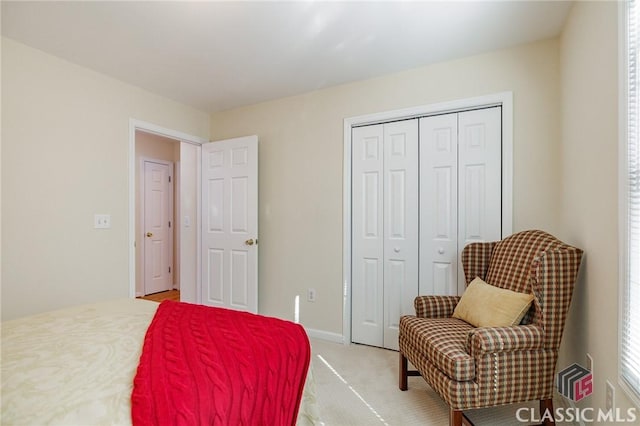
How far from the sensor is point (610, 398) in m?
1.34

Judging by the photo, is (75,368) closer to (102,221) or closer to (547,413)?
(102,221)

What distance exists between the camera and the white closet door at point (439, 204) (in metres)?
2.55

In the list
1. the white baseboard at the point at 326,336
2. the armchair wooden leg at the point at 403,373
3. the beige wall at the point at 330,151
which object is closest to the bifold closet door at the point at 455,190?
the beige wall at the point at 330,151

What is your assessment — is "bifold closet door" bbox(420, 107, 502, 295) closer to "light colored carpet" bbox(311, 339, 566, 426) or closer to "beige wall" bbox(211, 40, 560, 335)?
"beige wall" bbox(211, 40, 560, 335)

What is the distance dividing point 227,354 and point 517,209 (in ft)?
7.20

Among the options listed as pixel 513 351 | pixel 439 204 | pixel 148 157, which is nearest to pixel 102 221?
pixel 148 157

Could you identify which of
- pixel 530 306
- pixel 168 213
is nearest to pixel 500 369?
pixel 530 306

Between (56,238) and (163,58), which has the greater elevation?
(163,58)

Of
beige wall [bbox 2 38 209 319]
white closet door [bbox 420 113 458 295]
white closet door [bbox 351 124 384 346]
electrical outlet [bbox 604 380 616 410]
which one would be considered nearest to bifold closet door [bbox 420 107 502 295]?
white closet door [bbox 420 113 458 295]

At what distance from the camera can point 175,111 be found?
338cm

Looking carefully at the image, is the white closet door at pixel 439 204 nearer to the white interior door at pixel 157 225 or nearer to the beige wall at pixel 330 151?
the beige wall at pixel 330 151

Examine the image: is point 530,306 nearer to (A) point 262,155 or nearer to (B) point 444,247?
(B) point 444,247

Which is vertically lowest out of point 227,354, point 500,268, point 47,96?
point 227,354

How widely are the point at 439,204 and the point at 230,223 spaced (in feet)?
7.13
